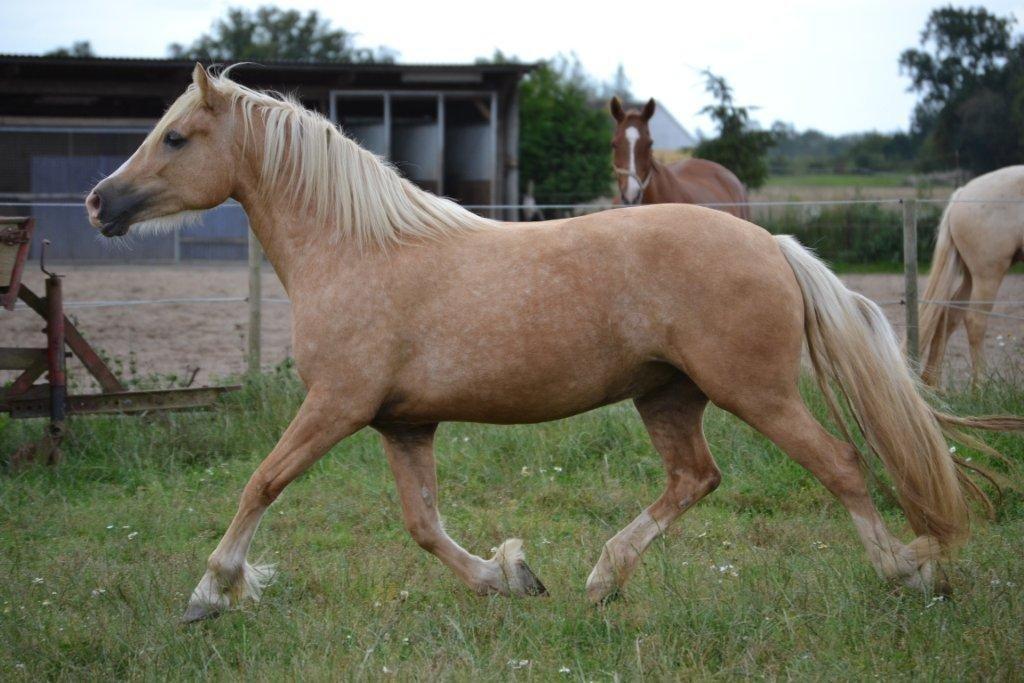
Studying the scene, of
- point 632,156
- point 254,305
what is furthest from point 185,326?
point 632,156

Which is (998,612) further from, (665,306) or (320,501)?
(320,501)

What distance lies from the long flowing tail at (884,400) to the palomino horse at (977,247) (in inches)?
158

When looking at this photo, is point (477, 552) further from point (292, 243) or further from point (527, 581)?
point (292, 243)

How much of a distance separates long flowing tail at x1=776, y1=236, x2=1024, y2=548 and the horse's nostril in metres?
2.61

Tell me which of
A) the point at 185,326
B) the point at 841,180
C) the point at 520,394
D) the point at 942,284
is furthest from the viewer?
the point at 841,180

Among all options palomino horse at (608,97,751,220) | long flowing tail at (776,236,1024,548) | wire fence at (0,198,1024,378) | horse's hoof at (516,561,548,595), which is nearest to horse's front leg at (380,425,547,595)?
horse's hoof at (516,561,548,595)

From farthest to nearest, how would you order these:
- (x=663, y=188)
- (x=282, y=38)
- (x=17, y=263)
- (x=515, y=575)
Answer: (x=282, y=38) < (x=663, y=188) < (x=17, y=263) < (x=515, y=575)

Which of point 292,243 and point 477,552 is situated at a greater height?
point 292,243

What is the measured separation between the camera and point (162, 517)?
509 cm

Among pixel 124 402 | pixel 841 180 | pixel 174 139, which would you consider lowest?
pixel 124 402

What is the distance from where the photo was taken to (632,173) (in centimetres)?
905

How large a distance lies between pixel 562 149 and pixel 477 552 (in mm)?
19563

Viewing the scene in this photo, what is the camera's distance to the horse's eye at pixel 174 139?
405 centimetres

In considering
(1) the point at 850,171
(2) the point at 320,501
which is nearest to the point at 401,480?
(2) the point at 320,501
